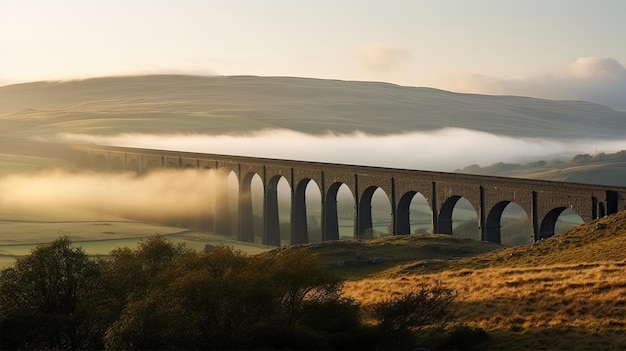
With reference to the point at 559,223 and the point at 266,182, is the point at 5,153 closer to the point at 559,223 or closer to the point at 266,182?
the point at 266,182

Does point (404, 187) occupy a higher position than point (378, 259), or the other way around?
point (404, 187)

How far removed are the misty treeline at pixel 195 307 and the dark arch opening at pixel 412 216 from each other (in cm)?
3528

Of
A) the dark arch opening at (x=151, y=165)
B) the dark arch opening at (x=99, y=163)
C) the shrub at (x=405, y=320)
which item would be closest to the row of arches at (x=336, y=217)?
the dark arch opening at (x=151, y=165)

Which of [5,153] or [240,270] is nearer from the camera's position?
[240,270]

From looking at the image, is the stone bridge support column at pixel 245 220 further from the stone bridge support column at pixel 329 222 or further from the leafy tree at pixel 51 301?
the leafy tree at pixel 51 301

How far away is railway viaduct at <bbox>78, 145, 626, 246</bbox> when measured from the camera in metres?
58.0

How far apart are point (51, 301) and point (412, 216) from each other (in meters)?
125

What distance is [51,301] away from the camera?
36.0 m

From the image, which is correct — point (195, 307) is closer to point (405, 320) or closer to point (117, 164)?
point (405, 320)

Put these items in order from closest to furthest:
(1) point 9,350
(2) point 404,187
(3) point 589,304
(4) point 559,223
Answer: (1) point 9,350 → (3) point 589,304 → (2) point 404,187 → (4) point 559,223

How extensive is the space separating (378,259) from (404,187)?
12974 mm

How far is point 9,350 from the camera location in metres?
32.8

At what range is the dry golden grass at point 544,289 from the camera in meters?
31.7

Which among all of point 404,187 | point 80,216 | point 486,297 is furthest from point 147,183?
point 486,297
